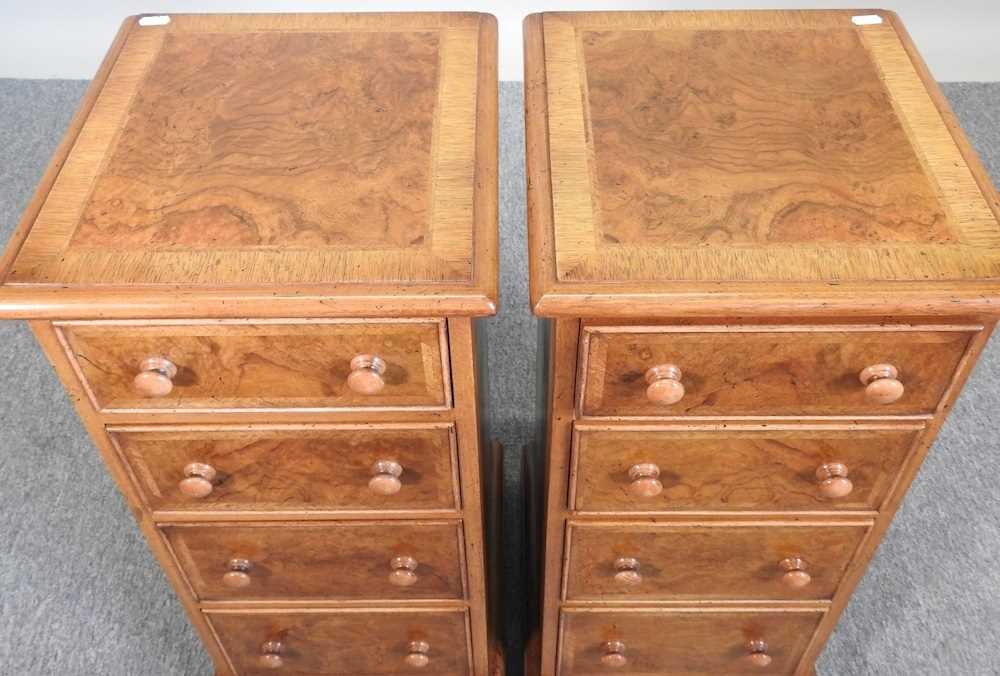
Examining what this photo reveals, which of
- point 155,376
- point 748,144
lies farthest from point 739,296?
point 155,376

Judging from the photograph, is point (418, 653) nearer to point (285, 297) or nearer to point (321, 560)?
point (321, 560)

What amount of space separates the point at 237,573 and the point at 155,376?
32 cm

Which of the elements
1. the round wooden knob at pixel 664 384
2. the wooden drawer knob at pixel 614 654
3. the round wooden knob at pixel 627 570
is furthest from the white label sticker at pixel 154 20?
the wooden drawer knob at pixel 614 654

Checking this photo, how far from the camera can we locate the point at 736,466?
851 mm

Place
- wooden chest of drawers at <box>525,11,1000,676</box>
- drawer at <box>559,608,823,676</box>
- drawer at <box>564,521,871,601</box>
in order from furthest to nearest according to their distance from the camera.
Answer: drawer at <box>559,608,823,676</box> → drawer at <box>564,521,871,601</box> → wooden chest of drawers at <box>525,11,1000,676</box>

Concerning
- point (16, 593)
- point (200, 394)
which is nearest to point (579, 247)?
point (200, 394)

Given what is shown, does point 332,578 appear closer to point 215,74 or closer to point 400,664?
point 400,664

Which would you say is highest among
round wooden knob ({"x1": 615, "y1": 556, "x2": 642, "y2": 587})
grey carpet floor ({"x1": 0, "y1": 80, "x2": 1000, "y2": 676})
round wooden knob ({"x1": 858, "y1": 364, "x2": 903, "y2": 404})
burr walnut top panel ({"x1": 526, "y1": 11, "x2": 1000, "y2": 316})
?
burr walnut top panel ({"x1": 526, "y1": 11, "x2": 1000, "y2": 316})

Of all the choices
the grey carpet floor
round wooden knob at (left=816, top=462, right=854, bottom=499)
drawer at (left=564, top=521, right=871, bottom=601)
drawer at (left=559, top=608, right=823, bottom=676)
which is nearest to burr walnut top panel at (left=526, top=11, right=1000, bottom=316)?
round wooden knob at (left=816, top=462, right=854, bottom=499)

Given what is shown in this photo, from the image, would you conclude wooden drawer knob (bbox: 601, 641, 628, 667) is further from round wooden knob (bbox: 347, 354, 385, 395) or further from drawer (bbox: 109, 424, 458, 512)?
round wooden knob (bbox: 347, 354, 385, 395)

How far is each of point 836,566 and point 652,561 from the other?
0.20m

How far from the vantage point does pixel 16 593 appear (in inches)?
53.1

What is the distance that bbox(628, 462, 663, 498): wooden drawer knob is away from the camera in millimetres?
833

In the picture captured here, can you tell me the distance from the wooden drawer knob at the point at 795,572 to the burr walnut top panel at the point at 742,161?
38 centimetres
